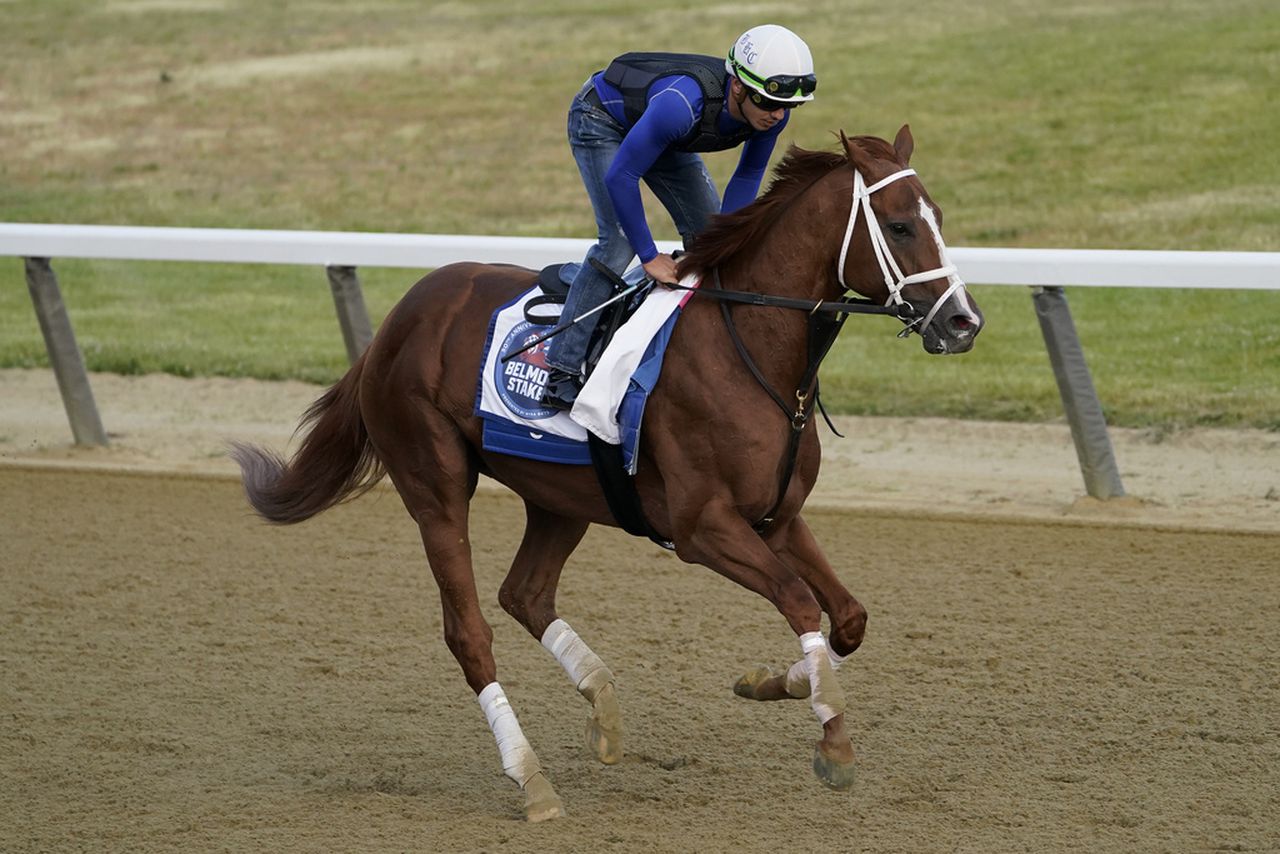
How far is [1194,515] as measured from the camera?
802 centimetres

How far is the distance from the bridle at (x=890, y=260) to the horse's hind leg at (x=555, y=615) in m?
1.51

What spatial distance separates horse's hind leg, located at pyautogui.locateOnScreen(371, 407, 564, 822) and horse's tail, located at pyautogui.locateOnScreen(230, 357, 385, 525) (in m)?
0.31

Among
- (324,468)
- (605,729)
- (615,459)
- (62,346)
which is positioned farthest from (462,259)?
(605,729)

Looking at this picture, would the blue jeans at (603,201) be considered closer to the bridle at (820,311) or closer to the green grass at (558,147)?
the bridle at (820,311)

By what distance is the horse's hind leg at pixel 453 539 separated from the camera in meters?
5.33

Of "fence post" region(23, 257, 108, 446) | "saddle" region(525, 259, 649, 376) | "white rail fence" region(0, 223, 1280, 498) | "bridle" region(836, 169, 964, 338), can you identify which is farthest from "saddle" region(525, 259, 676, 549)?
"fence post" region(23, 257, 108, 446)

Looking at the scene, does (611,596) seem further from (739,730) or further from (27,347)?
(27,347)

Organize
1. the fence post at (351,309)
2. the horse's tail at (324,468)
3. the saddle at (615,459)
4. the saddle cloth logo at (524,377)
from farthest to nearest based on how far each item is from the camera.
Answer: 1. the fence post at (351,309)
2. the horse's tail at (324,468)
3. the saddle cloth logo at (524,377)
4. the saddle at (615,459)

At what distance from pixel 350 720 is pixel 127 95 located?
60.6ft

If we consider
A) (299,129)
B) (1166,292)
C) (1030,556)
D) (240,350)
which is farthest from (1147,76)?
(1030,556)

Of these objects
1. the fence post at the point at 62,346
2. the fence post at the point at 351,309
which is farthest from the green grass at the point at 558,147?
the fence post at the point at 351,309

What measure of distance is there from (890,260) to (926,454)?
15.1 ft

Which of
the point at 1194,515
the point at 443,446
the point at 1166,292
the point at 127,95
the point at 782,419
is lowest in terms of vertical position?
the point at 127,95

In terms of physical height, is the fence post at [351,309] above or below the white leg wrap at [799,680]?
below
